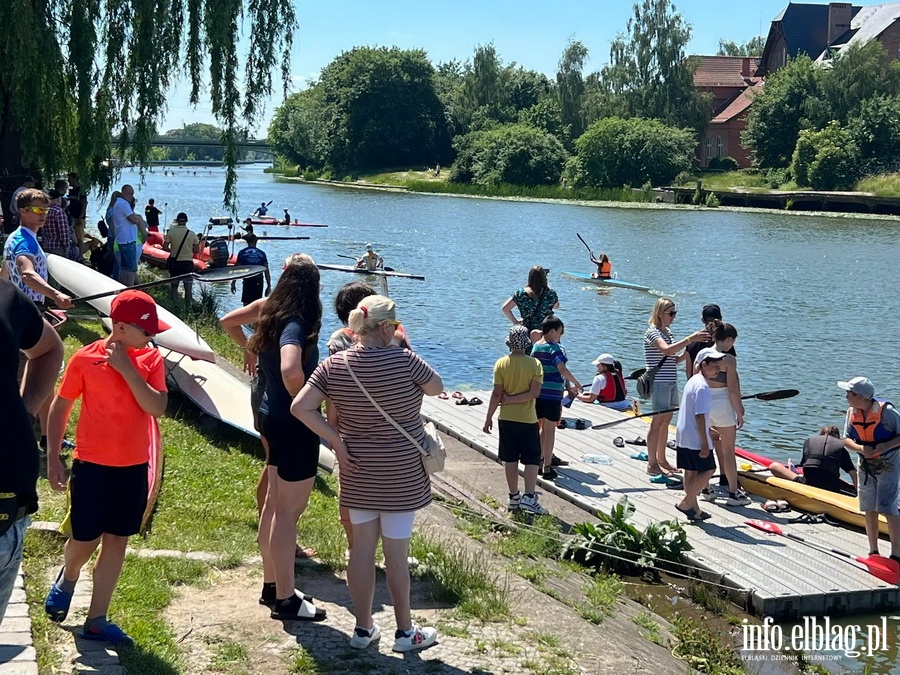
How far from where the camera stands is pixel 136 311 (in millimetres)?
4531

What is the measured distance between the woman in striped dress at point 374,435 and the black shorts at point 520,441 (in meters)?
3.54

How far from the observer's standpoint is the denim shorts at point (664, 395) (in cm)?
969

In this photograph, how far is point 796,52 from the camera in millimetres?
93812

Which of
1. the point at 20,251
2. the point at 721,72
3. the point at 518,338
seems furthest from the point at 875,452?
the point at 721,72

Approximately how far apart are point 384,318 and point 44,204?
371cm

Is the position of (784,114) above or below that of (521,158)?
above

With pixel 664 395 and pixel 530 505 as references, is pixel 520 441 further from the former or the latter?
pixel 664 395

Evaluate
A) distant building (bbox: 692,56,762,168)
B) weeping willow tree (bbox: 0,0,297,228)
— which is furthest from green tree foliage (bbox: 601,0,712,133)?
weeping willow tree (bbox: 0,0,297,228)

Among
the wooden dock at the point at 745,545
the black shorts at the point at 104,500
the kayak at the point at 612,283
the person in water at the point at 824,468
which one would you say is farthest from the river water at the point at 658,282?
the black shorts at the point at 104,500

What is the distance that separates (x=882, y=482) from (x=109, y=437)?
5.76 m

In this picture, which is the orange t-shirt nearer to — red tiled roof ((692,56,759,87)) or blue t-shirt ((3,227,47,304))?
blue t-shirt ((3,227,47,304))

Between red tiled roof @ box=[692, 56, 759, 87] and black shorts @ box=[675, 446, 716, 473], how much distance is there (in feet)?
297

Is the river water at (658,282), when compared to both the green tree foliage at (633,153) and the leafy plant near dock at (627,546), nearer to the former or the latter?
the leafy plant near dock at (627,546)

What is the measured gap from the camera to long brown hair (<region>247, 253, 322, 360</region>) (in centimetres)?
519
